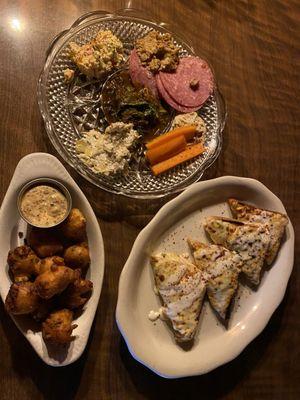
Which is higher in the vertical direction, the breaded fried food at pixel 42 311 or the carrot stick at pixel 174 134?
the carrot stick at pixel 174 134

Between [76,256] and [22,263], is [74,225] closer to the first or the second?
[76,256]

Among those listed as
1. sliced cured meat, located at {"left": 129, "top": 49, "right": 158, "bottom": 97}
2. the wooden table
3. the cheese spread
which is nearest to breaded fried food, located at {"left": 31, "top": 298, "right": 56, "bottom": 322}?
the wooden table

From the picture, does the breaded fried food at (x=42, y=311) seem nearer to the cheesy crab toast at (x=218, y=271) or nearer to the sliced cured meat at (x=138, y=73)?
the cheesy crab toast at (x=218, y=271)

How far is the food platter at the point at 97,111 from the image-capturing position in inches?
92.4

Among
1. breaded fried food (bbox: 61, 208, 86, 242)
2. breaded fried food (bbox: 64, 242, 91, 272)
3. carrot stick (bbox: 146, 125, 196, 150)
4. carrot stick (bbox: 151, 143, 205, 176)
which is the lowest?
breaded fried food (bbox: 64, 242, 91, 272)

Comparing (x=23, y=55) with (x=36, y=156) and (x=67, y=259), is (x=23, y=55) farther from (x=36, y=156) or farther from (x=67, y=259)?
(x=67, y=259)

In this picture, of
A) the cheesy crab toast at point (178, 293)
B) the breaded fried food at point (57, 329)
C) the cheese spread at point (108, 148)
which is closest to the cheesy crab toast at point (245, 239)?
the cheesy crab toast at point (178, 293)

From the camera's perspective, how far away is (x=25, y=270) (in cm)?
212

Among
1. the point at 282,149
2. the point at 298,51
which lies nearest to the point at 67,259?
the point at 282,149

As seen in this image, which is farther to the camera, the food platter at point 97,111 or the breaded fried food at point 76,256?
the food platter at point 97,111

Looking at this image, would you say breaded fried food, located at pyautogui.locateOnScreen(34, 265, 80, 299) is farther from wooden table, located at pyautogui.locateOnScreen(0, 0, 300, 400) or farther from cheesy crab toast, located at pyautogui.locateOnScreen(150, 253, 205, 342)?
cheesy crab toast, located at pyautogui.locateOnScreen(150, 253, 205, 342)

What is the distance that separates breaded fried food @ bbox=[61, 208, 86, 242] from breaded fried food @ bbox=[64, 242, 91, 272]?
5cm

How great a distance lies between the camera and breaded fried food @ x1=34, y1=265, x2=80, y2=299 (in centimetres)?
203

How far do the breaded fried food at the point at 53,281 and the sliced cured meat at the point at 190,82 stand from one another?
0.94 m
